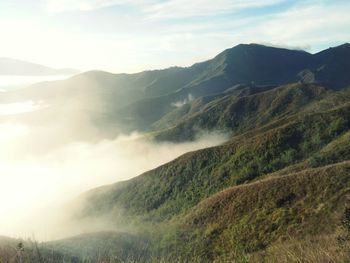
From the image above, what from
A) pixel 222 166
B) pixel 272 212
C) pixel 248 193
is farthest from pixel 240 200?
pixel 222 166

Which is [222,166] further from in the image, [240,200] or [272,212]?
[272,212]

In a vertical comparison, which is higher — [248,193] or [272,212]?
[248,193]

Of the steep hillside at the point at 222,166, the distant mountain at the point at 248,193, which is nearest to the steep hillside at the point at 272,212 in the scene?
the distant mountain at the point at 248,193

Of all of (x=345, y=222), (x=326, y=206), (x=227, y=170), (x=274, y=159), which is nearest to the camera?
(x=345, y=222)

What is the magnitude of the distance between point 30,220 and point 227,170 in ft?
316

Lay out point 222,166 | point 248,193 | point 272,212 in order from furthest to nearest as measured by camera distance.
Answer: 1. point 222,166
2. point 248,193
3. point 272,212

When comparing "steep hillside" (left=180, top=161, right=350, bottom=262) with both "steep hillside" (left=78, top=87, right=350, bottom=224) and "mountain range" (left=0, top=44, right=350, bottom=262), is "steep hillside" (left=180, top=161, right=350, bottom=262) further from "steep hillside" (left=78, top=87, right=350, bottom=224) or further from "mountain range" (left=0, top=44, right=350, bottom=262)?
"steep hillside" (left=78, top=87, right=350, bottom=224)

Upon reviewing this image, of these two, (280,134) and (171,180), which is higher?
(280,134)

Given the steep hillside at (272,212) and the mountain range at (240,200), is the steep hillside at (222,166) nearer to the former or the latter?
the mountain range at (240,200)

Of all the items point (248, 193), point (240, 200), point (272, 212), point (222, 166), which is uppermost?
point (248, 193)

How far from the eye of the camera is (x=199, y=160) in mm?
121562

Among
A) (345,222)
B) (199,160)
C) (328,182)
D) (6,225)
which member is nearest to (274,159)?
(199,160)

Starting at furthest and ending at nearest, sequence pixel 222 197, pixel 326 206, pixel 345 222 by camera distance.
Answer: pixel 222 197, pixel 326 206, pixel 345 222

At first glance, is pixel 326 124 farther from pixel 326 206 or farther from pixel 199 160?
pixel 326 206
